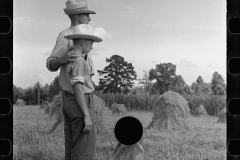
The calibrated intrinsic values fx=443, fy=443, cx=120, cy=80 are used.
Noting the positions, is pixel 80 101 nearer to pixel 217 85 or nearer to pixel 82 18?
pixel 82 18

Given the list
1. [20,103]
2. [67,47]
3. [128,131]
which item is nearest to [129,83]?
[128,131]

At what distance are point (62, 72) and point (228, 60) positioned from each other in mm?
1308

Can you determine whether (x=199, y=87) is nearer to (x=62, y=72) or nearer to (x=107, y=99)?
(x=107, y=99)

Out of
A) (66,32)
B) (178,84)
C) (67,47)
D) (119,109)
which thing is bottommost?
(119,109)

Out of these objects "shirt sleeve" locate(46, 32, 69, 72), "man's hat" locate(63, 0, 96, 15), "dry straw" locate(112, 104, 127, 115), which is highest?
"man's hat" locate(63, 0, 96, 15)

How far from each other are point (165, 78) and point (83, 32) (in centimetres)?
93

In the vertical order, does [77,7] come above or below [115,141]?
above

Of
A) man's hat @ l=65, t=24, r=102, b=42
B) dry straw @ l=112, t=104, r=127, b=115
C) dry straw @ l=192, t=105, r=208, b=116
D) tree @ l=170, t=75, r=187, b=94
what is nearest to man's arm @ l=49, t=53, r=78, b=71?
man's hat @ l=65, t=24, r=102, b=42

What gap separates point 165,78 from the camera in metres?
3.77

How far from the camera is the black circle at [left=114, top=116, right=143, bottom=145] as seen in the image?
11.3ft
